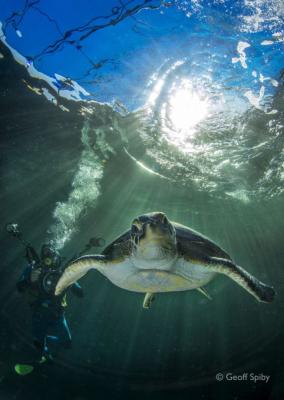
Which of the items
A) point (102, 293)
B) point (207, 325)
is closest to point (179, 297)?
point (102, 293)

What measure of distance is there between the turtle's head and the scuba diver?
14.9 ft

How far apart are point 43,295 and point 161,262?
505cm

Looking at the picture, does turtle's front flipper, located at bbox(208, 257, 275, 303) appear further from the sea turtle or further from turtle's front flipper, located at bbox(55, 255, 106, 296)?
turtle's front flipper, located at bbox(55, 255, 106, 296)

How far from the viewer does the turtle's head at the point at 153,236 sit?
319cm

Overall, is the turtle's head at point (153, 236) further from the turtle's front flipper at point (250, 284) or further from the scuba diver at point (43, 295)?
the scuba diver at point (43, 295)

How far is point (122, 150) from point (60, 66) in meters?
5.35

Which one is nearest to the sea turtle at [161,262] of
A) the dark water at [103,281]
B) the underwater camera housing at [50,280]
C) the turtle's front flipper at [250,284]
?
the turtle's front flipper at [250,284]

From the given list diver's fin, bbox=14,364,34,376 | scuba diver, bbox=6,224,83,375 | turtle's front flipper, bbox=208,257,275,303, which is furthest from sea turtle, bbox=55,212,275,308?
diver's fin, bbox=14,364,34,376

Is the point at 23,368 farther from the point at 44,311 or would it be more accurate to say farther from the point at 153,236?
the point at 153,236

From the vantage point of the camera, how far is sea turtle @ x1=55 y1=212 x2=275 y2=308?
3314mm

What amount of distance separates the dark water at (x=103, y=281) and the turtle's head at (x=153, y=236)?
6.52 m

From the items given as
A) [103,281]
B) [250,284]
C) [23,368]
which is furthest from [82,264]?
[103,281]

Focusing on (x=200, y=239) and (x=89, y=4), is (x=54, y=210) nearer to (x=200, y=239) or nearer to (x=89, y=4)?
(x=89, y=4)

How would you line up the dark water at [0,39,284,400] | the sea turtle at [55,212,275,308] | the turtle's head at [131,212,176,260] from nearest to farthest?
the turtle's head at [131,212,176,260] → the sea turtle at [55,212,275,308] → the dark water at [0,39,284,400]
